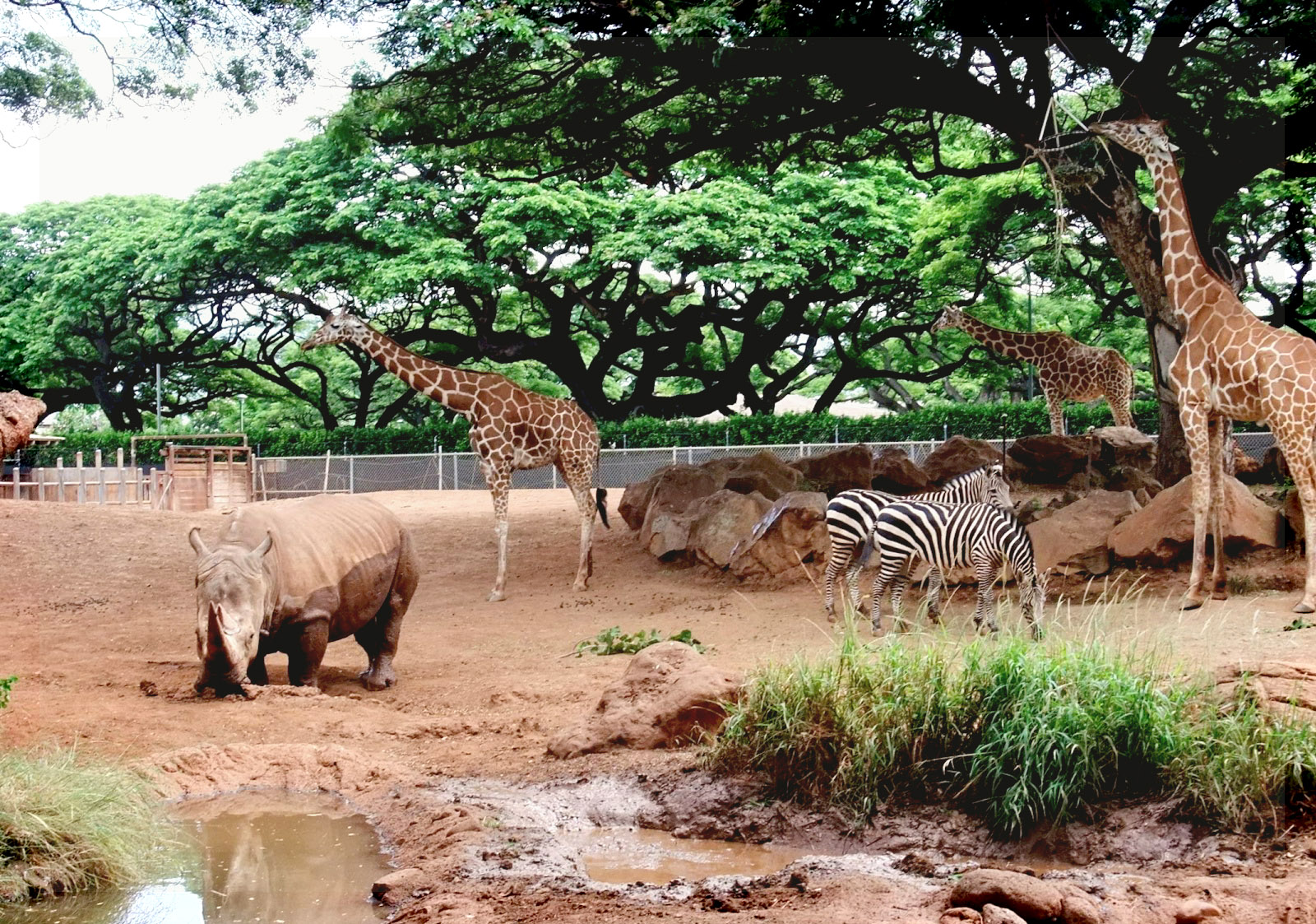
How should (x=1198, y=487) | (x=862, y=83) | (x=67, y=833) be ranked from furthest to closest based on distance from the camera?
(x=862, y=83) < (x=1198, y=487) < (x=67, y=833)

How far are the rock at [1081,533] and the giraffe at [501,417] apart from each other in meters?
5.59

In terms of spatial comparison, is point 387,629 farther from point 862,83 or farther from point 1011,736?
point 862,83

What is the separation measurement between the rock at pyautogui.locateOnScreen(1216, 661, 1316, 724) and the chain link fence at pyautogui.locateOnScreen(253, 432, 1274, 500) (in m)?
18.7

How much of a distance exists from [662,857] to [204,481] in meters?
20.5

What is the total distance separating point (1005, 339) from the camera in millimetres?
20031

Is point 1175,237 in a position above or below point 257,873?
above

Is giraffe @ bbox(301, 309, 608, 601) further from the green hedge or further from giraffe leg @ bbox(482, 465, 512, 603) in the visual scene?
the green hedge

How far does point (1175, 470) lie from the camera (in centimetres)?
1597

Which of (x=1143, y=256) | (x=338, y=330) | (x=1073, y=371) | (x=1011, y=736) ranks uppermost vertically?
(x=1143, y=256)

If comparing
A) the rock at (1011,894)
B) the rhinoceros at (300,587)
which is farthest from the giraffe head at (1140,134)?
the rock at (1011,894)

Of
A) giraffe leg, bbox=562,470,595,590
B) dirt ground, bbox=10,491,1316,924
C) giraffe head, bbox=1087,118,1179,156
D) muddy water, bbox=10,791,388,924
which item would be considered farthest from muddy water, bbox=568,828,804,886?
giraffe leg, bbox=562,470,595,590

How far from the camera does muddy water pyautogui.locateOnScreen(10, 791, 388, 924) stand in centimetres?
521

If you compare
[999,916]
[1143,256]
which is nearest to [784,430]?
[1143,256]

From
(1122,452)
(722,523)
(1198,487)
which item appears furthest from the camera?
(1122,452)
